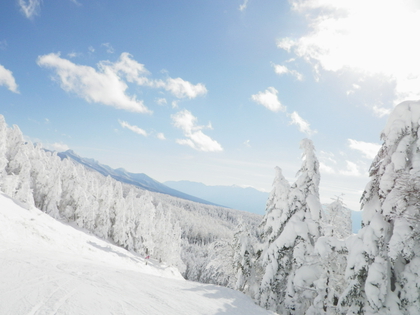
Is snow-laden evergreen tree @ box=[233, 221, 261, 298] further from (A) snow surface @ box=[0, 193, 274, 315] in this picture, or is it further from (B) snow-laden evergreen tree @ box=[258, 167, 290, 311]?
(A) snow surface @ box=[0, 193, 274, 315]

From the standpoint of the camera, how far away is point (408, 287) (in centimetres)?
725

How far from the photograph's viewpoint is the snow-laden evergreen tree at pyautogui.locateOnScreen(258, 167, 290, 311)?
41.7ft

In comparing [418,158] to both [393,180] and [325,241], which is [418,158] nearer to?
[393,180]

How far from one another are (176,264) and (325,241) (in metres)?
59.4

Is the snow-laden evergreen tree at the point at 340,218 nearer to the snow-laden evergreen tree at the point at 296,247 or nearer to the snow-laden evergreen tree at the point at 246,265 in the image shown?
the snow-laden evergreen tree at the point at 296,247

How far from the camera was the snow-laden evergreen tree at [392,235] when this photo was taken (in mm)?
7129

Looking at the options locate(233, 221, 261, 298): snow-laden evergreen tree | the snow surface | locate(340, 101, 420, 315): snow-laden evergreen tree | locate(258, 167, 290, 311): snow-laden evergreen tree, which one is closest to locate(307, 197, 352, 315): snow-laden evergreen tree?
locate(340, 101, 420, 315): snow-laden evergreen tree

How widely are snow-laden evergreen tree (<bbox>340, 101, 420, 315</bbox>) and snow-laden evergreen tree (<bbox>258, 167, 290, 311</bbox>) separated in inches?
192

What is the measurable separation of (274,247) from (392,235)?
670 cm

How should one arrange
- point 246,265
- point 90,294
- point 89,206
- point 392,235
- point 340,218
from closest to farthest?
point 90,294 → point 392,235 → point 246,265 → point 340,218 → point 89,206

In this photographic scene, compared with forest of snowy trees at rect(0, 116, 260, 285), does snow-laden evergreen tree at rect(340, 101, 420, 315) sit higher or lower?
higher

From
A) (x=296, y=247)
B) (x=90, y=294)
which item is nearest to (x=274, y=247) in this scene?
(x=296, y=247)

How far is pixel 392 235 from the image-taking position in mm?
7465

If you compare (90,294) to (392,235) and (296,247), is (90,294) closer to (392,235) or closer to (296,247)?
(296,247)
